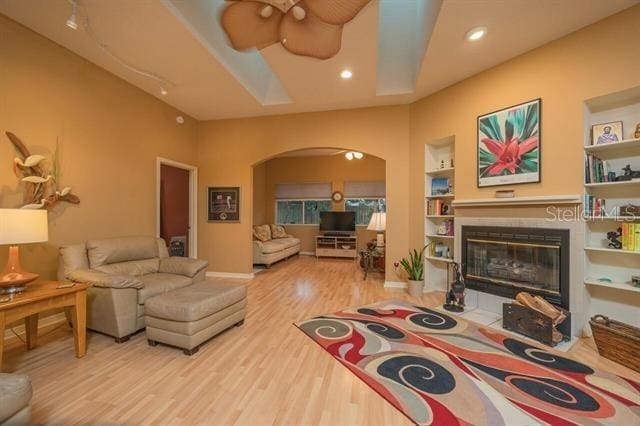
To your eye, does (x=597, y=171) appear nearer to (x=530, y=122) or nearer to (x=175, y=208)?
(x=530, y=122)

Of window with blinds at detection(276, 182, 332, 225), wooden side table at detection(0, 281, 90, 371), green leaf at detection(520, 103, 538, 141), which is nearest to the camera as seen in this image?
wooden side table at detection(0, 281, 90, 371)

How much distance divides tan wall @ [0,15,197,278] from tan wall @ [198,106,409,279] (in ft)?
3.38

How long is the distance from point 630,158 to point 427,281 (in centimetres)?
258

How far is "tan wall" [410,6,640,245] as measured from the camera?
235 cm

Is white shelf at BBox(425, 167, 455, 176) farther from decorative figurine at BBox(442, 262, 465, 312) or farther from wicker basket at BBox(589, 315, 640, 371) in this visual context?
wicker basket at BBox(589, 315, 640, 371)

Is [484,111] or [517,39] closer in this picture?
[517,39]

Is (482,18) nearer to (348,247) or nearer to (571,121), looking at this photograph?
(571,121)

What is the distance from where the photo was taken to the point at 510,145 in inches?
121

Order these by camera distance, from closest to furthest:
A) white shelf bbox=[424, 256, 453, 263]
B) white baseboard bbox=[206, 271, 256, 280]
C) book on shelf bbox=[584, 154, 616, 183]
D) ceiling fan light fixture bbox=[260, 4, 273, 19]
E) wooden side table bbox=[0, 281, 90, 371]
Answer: wooden side table bbox=[0, 281, 90, 371], ceiling fan light fixture bbox=[260, 4, 273, 19], book on shelf bbox=[584, 154, 616, 183], white shelf bbox=[424, 256, 453, 263], white baseboard bbox=[206, 271, 256, 280]

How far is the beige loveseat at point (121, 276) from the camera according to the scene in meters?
2.43

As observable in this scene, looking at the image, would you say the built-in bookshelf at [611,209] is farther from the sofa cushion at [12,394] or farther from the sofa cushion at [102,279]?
the sofa cushion at [102,279]

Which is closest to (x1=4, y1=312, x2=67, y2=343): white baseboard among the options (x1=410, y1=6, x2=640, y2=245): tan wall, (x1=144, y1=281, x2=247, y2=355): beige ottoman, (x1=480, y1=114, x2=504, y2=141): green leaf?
(x1=144, y1=281, x2=247, y2=355): beige ottoman

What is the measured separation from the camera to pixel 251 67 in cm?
389

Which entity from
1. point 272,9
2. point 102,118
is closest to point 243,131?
point 102,118
